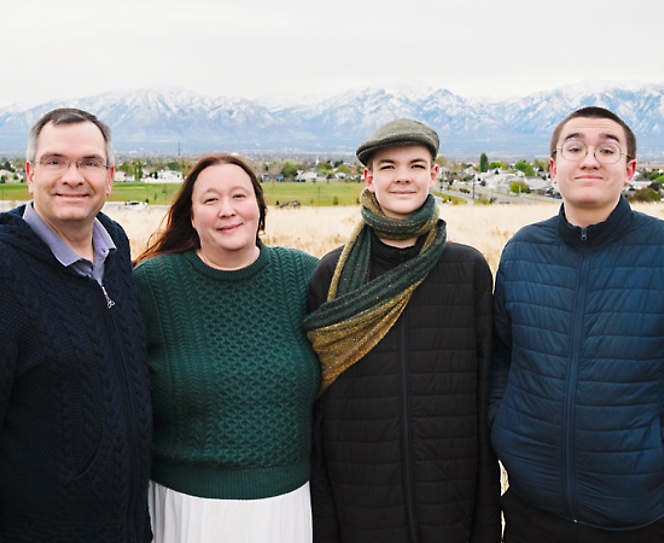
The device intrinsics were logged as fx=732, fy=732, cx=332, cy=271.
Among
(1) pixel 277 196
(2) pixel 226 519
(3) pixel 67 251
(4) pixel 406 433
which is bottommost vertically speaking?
(1) pixel 277 196

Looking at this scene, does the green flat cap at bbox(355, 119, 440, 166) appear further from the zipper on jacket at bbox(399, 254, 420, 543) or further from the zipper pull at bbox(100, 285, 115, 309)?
the zipper pull at bbox(100, 285, 115, 309)

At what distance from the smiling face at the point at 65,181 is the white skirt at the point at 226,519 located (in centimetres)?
131

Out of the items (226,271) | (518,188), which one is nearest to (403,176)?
(226,271)

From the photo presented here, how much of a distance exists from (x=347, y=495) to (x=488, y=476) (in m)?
0.68

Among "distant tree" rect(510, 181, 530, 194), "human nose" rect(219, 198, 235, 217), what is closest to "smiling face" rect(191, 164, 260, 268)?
"human nose" rect(219, 198, 235, 217)

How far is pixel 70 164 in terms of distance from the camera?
278 centimetres

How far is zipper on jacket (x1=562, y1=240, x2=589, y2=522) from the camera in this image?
3033 millimetres

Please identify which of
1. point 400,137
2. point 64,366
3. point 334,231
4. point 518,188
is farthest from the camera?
point 518,188

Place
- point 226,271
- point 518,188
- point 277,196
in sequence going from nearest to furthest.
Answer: point 226,271
point 277,196
point 518,188

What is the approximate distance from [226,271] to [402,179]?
3.01 feet

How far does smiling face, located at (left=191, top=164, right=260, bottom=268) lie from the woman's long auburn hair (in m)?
0.05

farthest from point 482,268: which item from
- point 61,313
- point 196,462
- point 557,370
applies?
point 61,313

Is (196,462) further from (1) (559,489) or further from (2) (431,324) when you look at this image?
(1) (559,489)

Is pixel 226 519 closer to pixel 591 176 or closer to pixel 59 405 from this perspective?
pixel 59 405
